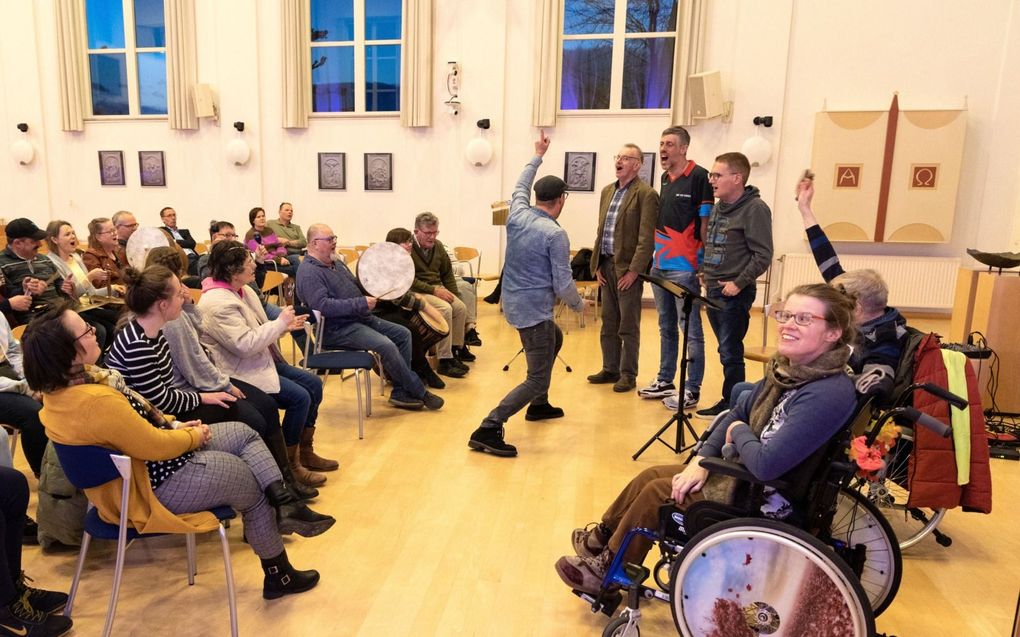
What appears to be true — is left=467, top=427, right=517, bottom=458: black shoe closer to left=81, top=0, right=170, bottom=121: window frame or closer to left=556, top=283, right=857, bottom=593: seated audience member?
left=556, top=283, right=857, bottom=593: seated audience member

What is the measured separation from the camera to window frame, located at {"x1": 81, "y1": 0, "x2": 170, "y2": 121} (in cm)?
918

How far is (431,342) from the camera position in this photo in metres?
4.62

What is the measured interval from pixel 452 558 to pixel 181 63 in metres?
8.79

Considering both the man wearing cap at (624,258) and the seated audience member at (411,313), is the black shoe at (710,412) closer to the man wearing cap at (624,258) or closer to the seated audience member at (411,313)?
the man wearing cap at (624,258)

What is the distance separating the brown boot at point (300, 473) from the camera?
3.12 metres

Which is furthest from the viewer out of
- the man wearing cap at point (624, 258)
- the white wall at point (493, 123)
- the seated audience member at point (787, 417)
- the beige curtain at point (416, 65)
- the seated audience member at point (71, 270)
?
the beige curtain at point (416, 65)

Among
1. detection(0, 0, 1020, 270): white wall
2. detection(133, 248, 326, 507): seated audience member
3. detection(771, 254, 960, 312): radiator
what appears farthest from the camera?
detection(771, 254, 960, 312): radiator

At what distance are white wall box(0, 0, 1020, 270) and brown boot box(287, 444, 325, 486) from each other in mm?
5792

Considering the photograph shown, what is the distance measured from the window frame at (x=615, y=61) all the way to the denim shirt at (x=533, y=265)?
5123 mm

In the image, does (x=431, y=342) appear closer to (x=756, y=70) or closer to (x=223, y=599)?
(x=223, y=599)

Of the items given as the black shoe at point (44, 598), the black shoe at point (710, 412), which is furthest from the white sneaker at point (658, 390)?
the black shoe at point (44, 598)

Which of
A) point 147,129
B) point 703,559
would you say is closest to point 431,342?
point 703,559

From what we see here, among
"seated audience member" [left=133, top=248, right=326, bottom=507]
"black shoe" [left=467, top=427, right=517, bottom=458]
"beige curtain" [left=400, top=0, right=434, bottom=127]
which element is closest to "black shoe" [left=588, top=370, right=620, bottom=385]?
"black shoe" [left=467, top=427, right=517, bottom=458]

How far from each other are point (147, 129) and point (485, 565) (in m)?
9.28
